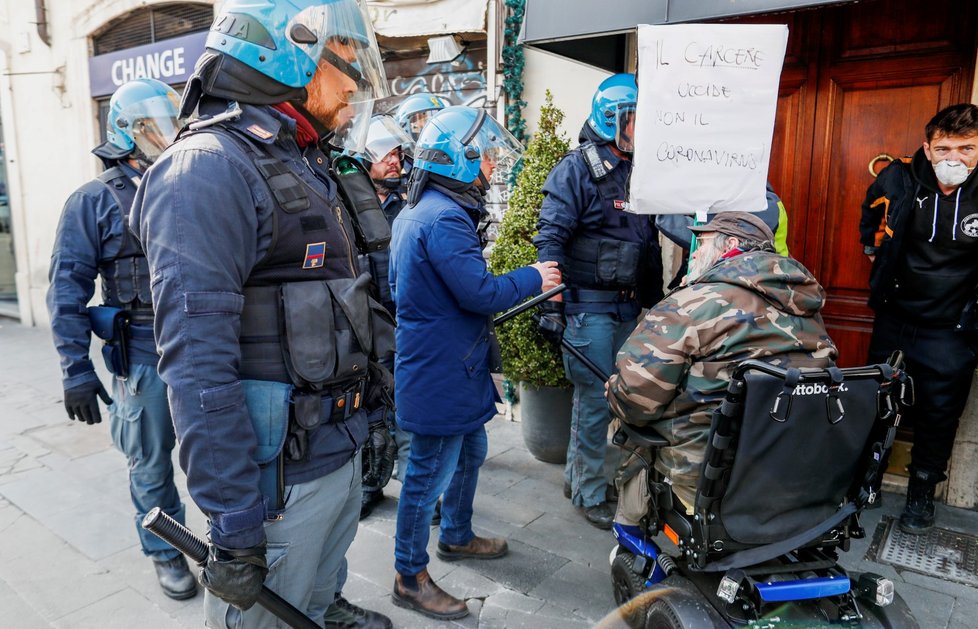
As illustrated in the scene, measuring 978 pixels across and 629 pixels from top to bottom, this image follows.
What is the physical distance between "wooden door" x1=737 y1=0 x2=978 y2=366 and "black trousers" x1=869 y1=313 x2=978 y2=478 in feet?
2.02

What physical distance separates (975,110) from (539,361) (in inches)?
98.3

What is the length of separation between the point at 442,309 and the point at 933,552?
2.75m

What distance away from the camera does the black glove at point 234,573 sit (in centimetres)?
167

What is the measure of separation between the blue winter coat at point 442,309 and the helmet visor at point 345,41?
0.70m

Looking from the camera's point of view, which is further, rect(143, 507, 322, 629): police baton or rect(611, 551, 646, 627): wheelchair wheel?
rect(611, 551, 646, 627): wheelchair wheel

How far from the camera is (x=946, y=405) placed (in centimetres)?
362

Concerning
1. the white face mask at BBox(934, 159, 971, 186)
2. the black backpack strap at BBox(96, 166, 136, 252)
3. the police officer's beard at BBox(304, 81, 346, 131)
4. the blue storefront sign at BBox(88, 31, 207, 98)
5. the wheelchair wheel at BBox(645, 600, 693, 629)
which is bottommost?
the wheelchair wheel at BBox(645, 600, 693, 629)

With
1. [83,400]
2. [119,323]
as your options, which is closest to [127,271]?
[119,323]

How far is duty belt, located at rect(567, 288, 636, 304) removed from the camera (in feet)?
12.6

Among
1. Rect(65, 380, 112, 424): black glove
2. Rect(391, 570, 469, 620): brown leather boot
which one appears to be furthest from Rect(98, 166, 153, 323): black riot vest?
Rect(391, 570, 469, 620): brown leather boot

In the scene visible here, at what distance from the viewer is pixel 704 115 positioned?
2.82 m

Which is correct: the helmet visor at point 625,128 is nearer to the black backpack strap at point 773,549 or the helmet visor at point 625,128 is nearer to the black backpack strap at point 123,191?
the black backpack strap at point 773,549

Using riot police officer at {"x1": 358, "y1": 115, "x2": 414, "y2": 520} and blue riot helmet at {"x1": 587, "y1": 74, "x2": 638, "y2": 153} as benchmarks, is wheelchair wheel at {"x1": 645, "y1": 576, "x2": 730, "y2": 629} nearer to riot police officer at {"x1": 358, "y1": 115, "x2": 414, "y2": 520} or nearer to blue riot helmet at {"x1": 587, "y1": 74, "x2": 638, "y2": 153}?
riot police officer at {"x1": 358, "y1": 115, "x2": 414, "y2": 520}

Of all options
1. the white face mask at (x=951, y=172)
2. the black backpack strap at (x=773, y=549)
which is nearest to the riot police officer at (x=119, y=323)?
the black backpack strap at (x=773, y=549)
